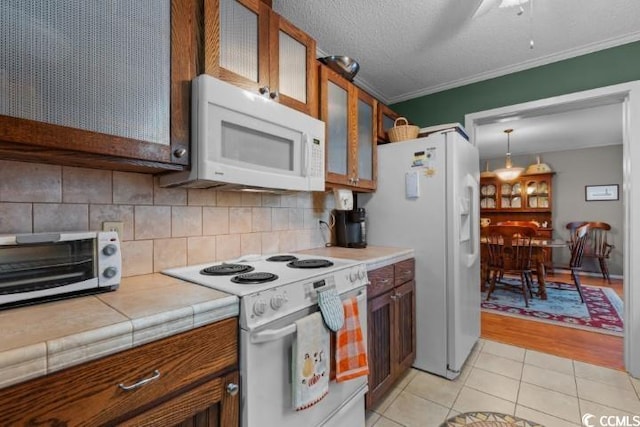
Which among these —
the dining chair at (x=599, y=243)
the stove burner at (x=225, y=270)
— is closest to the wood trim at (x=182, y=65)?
the stove burner at (x=225, y=270)

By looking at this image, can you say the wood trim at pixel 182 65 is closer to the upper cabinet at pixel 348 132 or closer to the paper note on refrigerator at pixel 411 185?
the upper cabinet at pixel 348 132

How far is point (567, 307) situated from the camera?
3.60 metres

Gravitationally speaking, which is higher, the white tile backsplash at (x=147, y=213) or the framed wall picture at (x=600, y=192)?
the framed wall picture at (x=600, y=192)

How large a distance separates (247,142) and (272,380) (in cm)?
95

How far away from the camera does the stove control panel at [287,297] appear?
99 cm

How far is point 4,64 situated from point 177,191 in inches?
29.5

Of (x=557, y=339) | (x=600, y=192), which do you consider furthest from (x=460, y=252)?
(x=600, y=192)

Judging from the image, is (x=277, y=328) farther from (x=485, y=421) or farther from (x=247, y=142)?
(x=485, y=421)

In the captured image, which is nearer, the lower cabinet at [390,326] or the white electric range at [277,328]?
the white electric range at [277,328]

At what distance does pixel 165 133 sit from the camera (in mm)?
1101

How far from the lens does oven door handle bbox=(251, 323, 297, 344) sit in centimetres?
99

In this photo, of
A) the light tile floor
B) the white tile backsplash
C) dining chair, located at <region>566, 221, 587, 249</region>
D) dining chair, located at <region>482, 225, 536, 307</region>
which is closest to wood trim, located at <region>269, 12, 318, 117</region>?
the white tile backsplash

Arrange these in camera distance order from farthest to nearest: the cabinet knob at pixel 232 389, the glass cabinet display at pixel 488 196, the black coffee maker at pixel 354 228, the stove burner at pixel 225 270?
the glass cabinet display at pixel 488 196 → the black coffee maker at pixel 354 228 → the stove burner at pixel 225 270 → the cabinet knob at pixel 232 389

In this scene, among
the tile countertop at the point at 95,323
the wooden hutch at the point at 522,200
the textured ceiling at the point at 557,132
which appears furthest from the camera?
the wooden hutch at the point at 522,200
